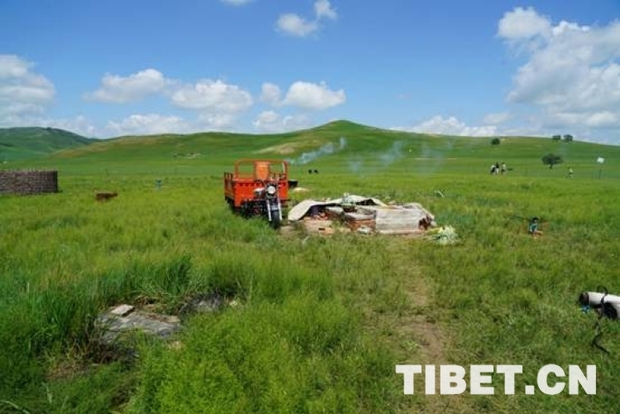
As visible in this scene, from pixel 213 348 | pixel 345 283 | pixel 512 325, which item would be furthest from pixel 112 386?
pixel 512 325

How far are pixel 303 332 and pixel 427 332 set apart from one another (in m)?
1.68

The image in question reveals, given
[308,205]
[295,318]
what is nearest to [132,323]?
[295,318]

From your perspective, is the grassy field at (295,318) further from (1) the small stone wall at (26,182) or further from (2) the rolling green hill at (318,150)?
(2) the rolling green hill at (318,150)

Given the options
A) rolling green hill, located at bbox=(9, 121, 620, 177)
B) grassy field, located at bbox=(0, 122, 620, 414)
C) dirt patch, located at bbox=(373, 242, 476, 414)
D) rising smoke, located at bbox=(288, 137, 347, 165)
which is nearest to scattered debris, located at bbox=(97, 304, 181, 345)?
grassy field, located at bbox=(0, 122, 620, 414)

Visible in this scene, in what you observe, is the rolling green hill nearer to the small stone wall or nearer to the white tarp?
the small stone wall

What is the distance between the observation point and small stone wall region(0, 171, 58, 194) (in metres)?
21.8

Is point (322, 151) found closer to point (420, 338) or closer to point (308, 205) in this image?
point (308, 205)

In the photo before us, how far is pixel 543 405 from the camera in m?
4.17
